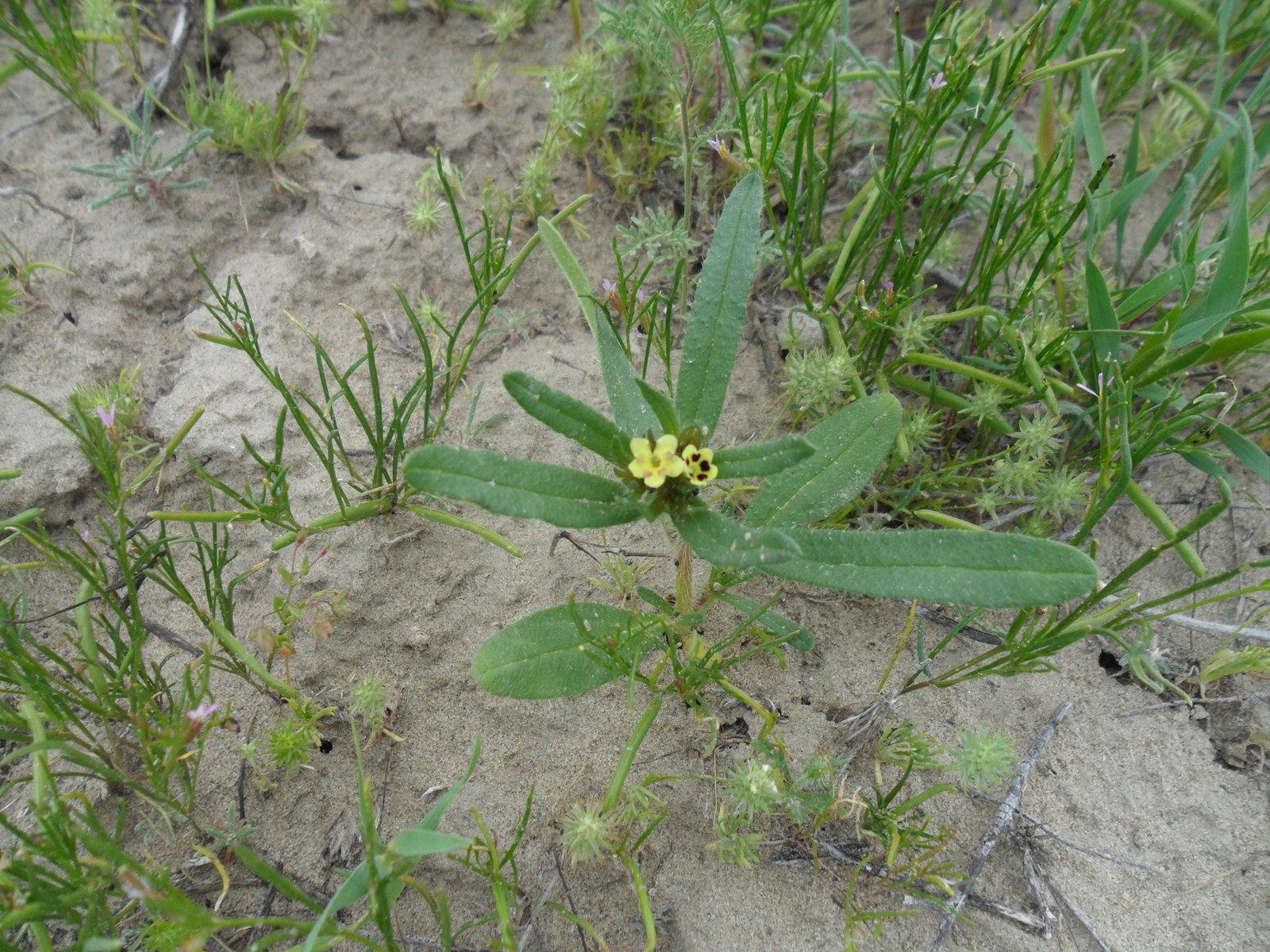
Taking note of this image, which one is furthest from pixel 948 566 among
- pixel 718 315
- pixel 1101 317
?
pixel 1101 317

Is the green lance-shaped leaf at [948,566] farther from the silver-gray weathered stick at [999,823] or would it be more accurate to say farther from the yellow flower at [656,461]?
the silver-gray weathered stick at [999,823]

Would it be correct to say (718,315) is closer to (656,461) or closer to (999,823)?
(656,461)

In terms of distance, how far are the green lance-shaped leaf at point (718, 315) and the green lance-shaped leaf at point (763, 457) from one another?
200 millimetres

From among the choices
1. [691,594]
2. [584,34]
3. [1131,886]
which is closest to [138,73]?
[584,34]

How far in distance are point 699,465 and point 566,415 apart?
26cm

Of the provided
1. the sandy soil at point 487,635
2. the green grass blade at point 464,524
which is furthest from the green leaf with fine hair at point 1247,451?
the green grass blade at point 464,524

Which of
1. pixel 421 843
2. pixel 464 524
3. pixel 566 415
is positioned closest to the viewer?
pixel 421 843

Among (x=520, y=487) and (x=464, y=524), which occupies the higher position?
(x=520, y=487)

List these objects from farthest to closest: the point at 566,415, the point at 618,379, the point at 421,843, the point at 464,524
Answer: the point at 464,524 → the point at 618,379 → the point at 566,415 → the point at 421,843

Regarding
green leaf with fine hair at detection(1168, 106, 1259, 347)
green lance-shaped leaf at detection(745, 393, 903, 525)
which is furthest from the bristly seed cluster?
green leaf with fine hair at detection(1168, 106, 1259, 347)

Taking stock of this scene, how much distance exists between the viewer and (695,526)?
59.1 inches

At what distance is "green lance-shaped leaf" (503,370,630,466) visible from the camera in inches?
54.6

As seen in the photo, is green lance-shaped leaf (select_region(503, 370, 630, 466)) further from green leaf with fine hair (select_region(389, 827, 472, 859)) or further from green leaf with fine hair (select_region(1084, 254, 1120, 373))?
Answer: green leaf with fine hair (select_region(1084, 254, 1120, 373))

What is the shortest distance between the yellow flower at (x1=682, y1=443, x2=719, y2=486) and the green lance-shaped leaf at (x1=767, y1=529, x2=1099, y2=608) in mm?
202
